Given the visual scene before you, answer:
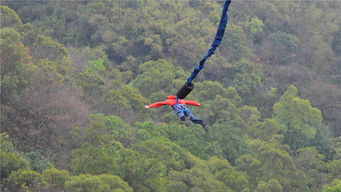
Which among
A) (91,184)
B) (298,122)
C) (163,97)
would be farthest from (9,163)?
(298,122)

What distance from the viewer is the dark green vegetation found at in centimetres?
2634

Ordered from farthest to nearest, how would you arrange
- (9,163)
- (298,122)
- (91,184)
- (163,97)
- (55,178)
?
1. (298,122)
2. (163,97)
3. (9,163)
4. (55,178)
5. (91,184)

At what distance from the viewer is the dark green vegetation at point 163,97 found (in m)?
26.3

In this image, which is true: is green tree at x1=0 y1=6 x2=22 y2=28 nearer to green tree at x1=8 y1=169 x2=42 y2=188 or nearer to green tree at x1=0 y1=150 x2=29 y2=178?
green tree at x1=0 y1=150 x2=29 y2=178

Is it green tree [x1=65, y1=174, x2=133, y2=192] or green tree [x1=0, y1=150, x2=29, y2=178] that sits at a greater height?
green tree [x1=65, y1=174, x2=133, y2=192]

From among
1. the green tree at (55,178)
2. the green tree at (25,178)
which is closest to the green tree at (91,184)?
the green tree at (55,178)

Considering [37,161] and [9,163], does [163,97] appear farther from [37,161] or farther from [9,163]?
[9,163]

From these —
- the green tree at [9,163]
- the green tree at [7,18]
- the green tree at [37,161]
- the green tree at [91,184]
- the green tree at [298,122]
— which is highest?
the green tree at [91,184]

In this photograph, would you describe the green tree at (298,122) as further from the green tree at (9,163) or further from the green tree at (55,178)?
the green tree at (9,163)

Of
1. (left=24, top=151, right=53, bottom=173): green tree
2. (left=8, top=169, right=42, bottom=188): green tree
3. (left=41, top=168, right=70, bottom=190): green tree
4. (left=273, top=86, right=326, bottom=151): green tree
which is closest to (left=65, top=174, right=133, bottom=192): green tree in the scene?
(left=41, top=168, right=70, bottom=190): green tree

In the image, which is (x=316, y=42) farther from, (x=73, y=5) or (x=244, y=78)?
(x=73, y=5)

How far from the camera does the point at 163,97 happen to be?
39719mm

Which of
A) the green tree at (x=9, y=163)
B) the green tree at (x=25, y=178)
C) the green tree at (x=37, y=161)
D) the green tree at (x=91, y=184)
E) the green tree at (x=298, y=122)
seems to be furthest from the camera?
the green tree at (x=298, y=122)

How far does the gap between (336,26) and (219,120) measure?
24455 mm
